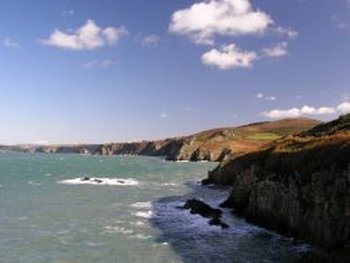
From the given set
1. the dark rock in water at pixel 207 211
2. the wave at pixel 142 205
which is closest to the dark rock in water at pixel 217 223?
the dark rock in water at pixel 207 211

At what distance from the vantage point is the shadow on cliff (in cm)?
4159

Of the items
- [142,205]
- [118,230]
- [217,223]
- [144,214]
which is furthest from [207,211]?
[142,205]

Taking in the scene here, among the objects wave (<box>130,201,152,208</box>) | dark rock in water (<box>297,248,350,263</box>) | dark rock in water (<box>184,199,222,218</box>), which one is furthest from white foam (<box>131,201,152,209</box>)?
dark rock in water (<box>297,248,350,263</box>)

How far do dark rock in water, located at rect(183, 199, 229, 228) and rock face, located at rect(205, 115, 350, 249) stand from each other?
3125mm

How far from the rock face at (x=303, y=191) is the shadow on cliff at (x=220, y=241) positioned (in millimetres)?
1756

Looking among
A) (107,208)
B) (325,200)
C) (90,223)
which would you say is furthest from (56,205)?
(325,200)

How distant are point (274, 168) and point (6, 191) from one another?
174 ft

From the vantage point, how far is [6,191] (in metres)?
92.8

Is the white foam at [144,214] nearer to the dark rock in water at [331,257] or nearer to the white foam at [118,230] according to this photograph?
the white foam at [118,230]

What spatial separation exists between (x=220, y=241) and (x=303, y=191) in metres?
8.66

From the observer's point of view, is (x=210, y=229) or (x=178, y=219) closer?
(x=210, y=229)

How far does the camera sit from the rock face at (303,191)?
139 ft

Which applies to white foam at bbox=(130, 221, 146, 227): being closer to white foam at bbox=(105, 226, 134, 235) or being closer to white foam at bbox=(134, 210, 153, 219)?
white foam at bbox=(105, 226, 134, 235)

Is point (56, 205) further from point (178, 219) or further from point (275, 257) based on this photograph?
point (275, 257)
